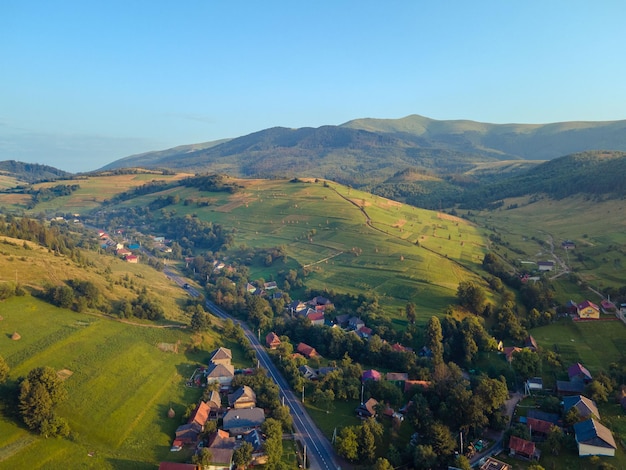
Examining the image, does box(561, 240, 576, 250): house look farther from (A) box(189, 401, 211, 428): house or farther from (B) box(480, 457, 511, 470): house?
(A) box(189, 401, 211, 428): house

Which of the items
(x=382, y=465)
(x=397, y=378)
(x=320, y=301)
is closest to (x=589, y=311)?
(x=397, y=378)

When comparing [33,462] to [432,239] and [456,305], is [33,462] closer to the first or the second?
[456,305]

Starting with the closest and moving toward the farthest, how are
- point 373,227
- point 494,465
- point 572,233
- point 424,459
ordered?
point 494,465
point 424,459
point 373,227
point 572,233

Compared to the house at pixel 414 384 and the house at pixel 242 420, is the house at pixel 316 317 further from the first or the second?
the house at pixel 242 420

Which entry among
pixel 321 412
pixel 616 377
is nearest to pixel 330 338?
pixel 321 412

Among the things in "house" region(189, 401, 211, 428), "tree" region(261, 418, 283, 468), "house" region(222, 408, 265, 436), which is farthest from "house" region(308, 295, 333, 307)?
"tree" region(261, 418, 283, 468)

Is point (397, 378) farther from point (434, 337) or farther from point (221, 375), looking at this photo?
point (221, 375)

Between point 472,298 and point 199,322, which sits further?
point 472,298
